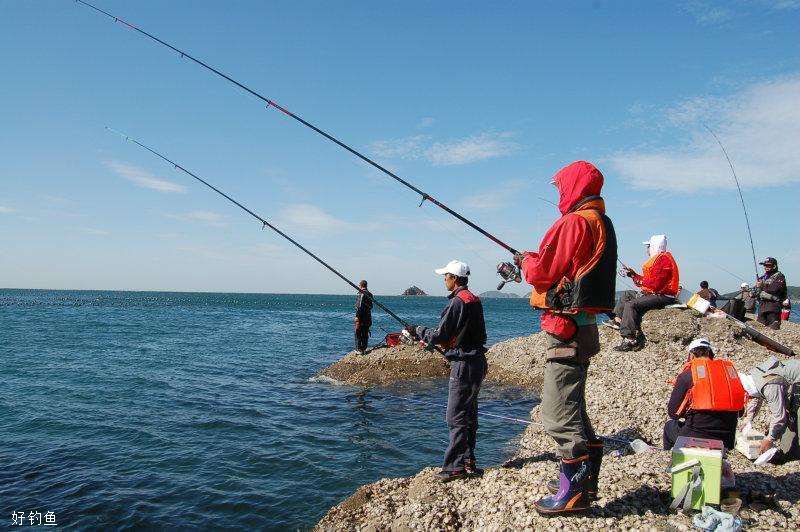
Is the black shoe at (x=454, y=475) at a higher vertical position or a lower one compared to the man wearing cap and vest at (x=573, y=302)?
lower

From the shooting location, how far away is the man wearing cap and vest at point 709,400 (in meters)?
5.87

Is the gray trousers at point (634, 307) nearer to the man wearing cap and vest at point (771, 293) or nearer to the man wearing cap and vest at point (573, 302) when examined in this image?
the man wearing cap and vest at point (573, 302)

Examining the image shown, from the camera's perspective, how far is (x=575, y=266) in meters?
4.72

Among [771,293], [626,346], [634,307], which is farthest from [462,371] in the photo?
[771,293]

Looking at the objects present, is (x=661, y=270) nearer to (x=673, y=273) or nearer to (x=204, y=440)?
(x=673, y=273)

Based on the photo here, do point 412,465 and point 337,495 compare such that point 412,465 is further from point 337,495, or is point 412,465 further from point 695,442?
point 695,442

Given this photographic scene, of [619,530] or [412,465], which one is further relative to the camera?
[412,465]

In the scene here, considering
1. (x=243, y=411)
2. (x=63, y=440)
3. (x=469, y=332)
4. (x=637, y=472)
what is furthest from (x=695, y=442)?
(x=63, y=440)

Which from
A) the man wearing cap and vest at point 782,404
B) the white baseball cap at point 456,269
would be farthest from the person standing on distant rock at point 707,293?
Answer: the white baseball cap at point 456,269

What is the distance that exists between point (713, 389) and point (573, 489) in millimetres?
2312

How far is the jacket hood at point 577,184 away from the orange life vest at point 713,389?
2.89 metres

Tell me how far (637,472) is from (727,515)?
1.40 m

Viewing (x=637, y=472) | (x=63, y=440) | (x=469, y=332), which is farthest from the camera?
(x=63, y=440)

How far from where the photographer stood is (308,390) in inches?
669
